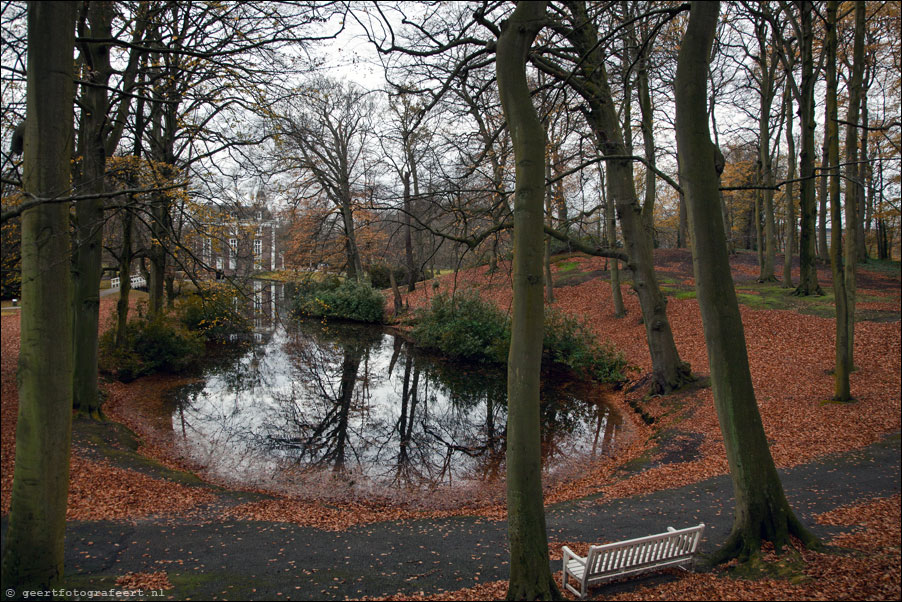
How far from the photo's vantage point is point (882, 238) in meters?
30.7

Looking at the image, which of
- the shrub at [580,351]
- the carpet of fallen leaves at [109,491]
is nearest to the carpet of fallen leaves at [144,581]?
the carpet of fallen leaves at [109,491]

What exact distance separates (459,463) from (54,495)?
24.9ft

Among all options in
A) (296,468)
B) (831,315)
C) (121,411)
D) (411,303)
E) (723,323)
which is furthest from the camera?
(411,303)

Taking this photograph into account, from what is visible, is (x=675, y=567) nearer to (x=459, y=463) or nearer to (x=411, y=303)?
(x=459, y=463)

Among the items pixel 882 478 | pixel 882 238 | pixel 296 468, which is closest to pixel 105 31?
pixel 296 468

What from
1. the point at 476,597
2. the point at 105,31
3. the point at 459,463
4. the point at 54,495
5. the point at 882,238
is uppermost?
the point at 105,31

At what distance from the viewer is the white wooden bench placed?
4.61m

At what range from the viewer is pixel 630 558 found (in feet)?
15.8

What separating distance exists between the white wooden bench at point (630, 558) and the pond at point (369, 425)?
4.28 m

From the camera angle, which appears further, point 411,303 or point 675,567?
point 411,303

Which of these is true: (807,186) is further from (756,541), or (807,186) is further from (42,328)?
(42,328)

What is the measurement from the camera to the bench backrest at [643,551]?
4.61m

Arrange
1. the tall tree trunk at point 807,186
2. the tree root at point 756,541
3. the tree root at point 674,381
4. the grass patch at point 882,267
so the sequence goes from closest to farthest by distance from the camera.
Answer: the tree root at point 756,541, the tree root at point 674,381, the tall tree trunk at point 807,186, the grass patch at point 882,267

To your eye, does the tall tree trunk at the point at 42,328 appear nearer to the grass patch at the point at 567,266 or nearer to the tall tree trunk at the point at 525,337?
the tall tree trunk at the point at 525,337
